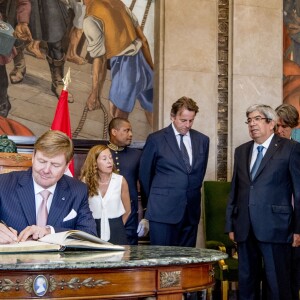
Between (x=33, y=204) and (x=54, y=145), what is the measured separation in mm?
338

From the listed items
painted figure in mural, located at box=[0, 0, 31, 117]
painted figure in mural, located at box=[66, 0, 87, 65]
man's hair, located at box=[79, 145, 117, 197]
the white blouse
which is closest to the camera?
the white blouse

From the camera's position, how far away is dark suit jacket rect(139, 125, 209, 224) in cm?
615

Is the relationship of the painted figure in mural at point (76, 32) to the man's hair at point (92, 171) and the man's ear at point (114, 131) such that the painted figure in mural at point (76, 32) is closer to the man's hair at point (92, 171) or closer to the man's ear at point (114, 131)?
the man's ear at point (114, 131)

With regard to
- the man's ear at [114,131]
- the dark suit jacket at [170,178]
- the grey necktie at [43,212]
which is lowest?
the grey necktie at [43,212]

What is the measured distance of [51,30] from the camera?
7648 millimetres

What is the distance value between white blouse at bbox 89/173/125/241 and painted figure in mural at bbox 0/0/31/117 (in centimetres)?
206

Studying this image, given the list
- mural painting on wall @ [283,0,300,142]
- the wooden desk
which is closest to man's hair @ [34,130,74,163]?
the wooden desk

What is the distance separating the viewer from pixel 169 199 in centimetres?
616

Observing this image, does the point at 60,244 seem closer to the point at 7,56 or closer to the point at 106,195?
the point at 106,195

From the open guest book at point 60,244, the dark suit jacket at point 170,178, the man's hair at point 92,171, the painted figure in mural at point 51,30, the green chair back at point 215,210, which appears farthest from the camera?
the painted figure in mural at point 51,30

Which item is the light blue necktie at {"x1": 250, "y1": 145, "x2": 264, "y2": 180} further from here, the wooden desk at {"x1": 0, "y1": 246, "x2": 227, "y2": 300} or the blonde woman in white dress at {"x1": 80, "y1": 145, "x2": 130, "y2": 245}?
the wooden desk at {"x1": 0, "y1": 246, "x2": 227, "y2": 300}

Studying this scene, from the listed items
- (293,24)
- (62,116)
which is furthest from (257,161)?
(293,24)

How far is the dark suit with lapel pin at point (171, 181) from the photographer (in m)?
A: 6.15

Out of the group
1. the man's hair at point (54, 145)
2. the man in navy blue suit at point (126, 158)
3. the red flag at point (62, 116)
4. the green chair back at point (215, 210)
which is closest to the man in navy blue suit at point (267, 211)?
the man in navy blue suit at point (126, 158)
